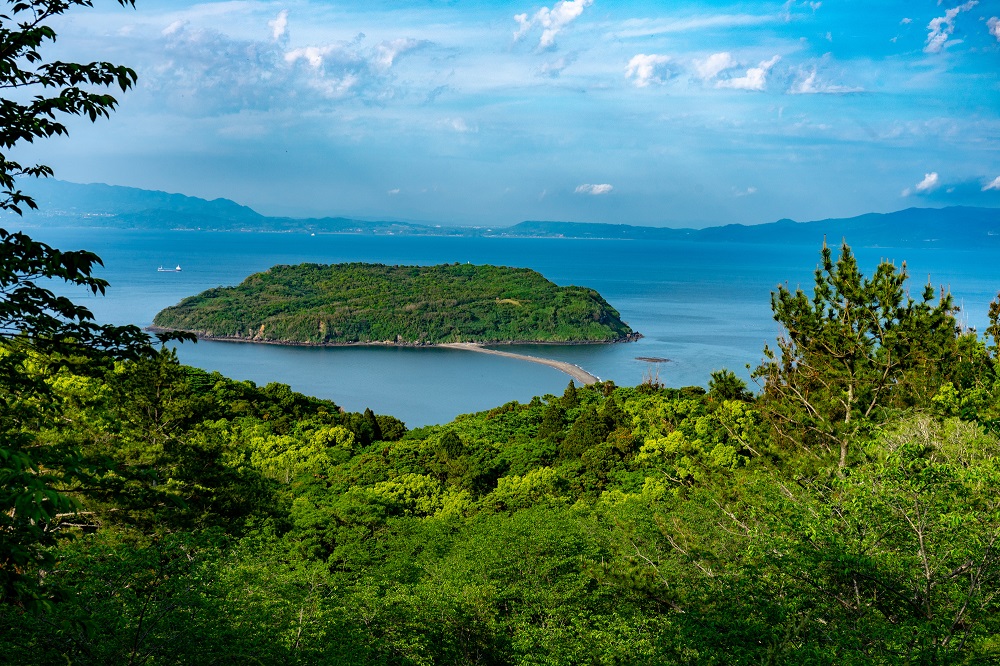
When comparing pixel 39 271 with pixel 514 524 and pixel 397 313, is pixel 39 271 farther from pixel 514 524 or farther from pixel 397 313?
pixel 397 313

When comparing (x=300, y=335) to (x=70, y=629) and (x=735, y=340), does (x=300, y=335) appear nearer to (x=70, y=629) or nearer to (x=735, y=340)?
(x=735, y=340)

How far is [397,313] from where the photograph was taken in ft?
442

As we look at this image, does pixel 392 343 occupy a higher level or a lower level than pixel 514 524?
lower

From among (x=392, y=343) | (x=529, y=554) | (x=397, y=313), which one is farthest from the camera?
(x=397, y=313)

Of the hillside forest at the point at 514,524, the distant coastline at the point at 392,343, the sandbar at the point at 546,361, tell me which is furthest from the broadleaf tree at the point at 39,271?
the distant coastline at the point at 392,343

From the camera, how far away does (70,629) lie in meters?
7.84

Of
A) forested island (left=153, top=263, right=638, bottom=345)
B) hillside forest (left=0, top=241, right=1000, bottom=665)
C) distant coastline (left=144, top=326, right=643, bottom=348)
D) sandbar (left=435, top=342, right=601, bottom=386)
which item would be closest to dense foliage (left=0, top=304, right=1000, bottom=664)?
hillside forest (left=0, top=241, right=1000, bottom=665)

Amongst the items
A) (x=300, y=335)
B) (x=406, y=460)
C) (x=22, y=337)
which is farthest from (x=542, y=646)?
(x=300, y=335)

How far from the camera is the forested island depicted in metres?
128

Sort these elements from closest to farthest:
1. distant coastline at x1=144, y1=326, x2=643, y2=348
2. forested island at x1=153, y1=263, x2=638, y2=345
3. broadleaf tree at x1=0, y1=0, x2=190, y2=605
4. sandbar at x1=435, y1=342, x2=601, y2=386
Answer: broadleaf tree at x1=0, y1=0, x2=190, y2=605, sandbar at x1=435, y1=342, x2=601, y2=386, distant coastline at x1=144, y1=326, x2=643, y2=348, forested island at x1=153, y1=263, x2=638, y2=345

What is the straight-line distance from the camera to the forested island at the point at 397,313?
12796 centimetres

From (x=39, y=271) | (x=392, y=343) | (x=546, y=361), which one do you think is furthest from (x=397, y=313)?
(x=39, y=271)

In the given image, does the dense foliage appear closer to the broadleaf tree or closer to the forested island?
the broadleaf tree

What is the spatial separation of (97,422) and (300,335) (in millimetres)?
111289
